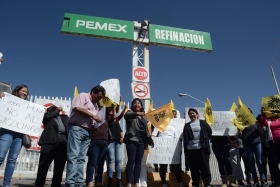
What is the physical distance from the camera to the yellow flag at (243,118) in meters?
5.18

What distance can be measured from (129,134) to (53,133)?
4.28 ft

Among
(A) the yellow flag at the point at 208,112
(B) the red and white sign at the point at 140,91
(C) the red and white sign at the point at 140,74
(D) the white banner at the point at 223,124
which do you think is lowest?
(D) the white banner at the point at 223,124

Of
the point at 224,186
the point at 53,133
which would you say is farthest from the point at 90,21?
the point at 224,186

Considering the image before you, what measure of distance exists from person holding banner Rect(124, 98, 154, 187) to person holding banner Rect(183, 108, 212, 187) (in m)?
0.83

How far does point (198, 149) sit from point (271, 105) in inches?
77.2

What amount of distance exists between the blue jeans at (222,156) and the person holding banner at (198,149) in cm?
72

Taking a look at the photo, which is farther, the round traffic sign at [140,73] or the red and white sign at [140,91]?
the round traffic sign at [140,73]

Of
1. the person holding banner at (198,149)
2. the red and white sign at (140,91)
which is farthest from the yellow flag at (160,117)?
the red and white sign at (140,91)

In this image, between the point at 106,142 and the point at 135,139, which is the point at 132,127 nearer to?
the point at 135,139

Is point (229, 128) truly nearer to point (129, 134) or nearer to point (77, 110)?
point (129, 134)

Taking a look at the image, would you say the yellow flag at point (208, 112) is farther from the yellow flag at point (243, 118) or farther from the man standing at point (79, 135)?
the man standing at point (79, 135)

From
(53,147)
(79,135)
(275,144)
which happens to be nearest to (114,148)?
(53,147)

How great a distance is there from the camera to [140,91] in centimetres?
841

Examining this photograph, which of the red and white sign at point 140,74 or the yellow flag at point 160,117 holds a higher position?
the red and white sign at point 140,74
